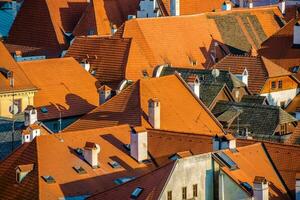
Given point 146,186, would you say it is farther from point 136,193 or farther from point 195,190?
point 195,190

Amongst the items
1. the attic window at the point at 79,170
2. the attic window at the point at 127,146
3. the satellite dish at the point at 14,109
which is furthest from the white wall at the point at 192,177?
the satellite dish at the point at 14,109

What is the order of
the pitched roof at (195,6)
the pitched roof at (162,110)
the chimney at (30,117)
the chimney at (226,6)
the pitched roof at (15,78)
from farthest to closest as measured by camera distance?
the chimney at (226,6) → the pitched roof at (195,6) → the pitched roof at (15,78) → the chimney at (30,117) → the pitched roof at (162,110)

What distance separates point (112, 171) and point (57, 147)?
8.47ft

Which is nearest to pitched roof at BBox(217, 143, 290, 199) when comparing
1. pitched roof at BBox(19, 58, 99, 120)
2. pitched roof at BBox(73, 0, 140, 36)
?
pitched roof at BBox(19, 58, 99, 120)

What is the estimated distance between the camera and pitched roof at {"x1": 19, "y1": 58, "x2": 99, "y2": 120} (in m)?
76.6

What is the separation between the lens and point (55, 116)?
2975 inches

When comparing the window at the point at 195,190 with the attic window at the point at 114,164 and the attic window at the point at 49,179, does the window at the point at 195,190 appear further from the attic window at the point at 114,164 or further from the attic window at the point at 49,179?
the attic window at the point at 49,179

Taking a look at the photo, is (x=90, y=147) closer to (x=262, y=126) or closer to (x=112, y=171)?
(x=112, y=171)

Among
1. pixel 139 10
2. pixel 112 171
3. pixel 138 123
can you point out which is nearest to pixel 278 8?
pixel 139 10

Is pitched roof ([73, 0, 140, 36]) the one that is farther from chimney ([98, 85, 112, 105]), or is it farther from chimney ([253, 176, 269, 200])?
chimney ([253, 176, 269, 200])

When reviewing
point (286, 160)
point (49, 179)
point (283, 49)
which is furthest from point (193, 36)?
point (49, 179)

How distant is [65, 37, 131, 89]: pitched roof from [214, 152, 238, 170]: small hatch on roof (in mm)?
24441

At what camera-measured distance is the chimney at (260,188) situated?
54.8 metres

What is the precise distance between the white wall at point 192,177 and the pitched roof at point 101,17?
141 ft
